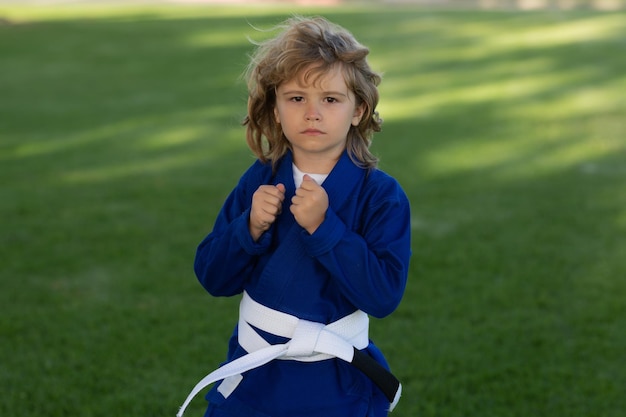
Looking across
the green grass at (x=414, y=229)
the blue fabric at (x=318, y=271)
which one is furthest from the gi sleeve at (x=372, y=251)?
the green grass at (x=414, y=229)

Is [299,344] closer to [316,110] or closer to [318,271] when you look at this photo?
[318,271]

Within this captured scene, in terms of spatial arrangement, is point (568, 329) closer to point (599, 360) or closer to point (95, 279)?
point (599, 360)

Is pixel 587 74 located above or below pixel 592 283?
below

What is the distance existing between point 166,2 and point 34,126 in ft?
50.5

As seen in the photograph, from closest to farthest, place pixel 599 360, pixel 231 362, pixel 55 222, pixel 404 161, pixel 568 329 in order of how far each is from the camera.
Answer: pixel 231 362 → pixel 599 360 → pixel 568 329 → pixel 55 222 → pixel 404 161

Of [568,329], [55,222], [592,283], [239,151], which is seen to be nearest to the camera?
[568,329]

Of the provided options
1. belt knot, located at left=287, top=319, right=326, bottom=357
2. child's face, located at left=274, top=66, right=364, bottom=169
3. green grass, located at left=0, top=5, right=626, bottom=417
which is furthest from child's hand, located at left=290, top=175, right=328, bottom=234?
green grass, located at left=0, top=5, right=626, bottom=417

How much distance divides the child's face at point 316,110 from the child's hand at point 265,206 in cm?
14

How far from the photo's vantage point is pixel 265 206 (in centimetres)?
223

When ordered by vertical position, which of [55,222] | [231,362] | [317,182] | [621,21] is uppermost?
[317,182]

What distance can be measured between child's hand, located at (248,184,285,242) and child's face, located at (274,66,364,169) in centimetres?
14

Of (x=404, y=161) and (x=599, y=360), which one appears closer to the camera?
(x=599, y=360)

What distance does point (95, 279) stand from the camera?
524 centimetres

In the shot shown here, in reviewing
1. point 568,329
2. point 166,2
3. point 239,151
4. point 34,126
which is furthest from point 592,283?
point 166,2
